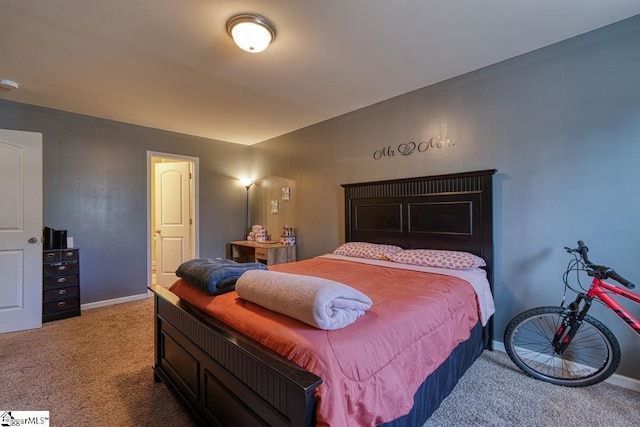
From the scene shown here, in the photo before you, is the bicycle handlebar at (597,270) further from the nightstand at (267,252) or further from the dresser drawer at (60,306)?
the dresser drawer at (60,306)

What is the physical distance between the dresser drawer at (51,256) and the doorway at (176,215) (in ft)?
5.01

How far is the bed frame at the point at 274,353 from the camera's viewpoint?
1.09 m

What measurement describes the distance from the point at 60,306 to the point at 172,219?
180 centimetres

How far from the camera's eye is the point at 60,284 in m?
3.35

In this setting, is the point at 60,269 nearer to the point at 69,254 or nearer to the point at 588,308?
the point at 69,254

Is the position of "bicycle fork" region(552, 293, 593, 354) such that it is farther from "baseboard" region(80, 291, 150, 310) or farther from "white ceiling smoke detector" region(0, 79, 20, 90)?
"white ceiling smoke detector" region(0, 79, 20, 90)

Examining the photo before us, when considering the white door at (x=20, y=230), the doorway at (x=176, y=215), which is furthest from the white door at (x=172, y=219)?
the white door at (x=20, y=230)

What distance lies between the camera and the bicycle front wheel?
202cm

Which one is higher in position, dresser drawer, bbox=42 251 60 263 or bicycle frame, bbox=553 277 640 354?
dresser drawer, bbox=42 251 60 263

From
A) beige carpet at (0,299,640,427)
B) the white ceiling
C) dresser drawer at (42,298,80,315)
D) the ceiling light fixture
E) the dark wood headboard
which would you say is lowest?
beige carpet at (0,299,640,427)

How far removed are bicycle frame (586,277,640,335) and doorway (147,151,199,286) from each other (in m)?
4.59

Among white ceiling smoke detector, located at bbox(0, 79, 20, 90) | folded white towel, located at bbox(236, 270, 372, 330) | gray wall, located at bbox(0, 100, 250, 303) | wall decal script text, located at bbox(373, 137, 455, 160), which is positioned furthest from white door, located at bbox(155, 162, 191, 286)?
folded white towel, located at bbox(236, 270, 372, 330)

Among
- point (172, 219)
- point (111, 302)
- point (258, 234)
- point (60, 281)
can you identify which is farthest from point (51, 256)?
point (258, 234)
